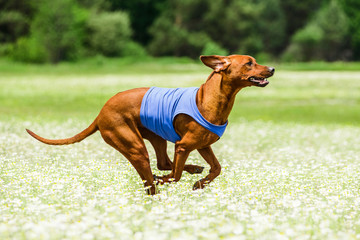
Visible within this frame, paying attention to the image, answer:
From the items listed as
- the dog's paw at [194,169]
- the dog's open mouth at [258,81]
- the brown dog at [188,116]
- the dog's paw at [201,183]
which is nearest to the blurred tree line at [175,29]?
the dog's paw at [194,169]

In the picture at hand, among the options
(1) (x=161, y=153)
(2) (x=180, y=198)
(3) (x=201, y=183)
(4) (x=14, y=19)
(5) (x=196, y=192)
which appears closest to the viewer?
(2) (x=180, y=198)

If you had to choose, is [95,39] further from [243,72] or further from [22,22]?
[243,72]

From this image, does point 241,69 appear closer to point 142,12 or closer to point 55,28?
point 55,28

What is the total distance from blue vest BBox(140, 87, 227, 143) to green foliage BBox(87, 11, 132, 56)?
50462 millimetres

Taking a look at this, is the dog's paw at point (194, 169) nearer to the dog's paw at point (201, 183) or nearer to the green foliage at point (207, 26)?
the dog's paw at point (201, 183)

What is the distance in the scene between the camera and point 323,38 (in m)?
67.4

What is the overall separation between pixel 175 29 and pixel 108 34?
11.0 m

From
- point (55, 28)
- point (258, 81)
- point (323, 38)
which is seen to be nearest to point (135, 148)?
point (258, 81)

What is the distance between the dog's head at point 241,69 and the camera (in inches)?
247

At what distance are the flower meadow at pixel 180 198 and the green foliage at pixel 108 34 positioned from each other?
46123 millimetres

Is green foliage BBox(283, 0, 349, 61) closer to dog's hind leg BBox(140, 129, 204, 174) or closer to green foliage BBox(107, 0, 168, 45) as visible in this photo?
green foliage BBox(107, 0, 168, 45)

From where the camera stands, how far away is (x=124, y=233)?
480cm

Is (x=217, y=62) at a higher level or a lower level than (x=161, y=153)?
higher

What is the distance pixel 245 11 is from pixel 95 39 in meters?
22.3
